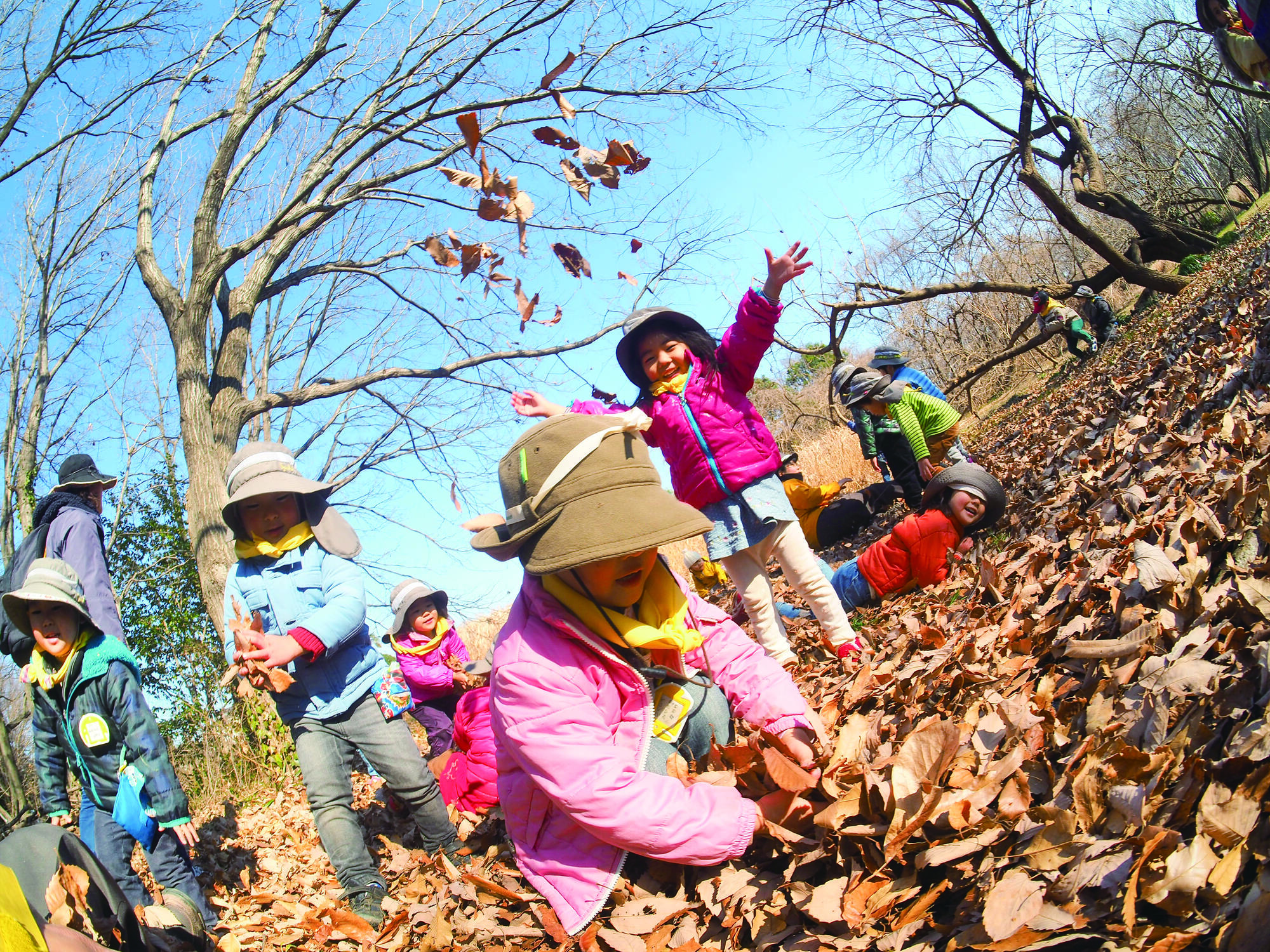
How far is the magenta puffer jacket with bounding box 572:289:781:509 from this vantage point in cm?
358

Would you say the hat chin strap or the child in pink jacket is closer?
the hat chin strap

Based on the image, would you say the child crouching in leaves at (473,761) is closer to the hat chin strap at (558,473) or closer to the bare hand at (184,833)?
the bare hand at (184,833)

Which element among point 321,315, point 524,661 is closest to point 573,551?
point 524,661

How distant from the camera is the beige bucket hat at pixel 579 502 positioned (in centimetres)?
196

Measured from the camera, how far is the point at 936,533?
14.6ft

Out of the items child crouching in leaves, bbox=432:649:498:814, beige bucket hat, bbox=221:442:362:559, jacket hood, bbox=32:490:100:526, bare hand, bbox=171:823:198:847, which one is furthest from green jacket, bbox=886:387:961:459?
jacket hood, bbox=32:490:100:526

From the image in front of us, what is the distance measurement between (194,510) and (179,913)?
4949 mm

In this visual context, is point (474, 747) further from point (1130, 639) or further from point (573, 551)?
point (1130, 639)

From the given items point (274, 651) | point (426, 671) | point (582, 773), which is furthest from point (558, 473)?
point (426, 671)

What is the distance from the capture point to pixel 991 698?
7.03 feet

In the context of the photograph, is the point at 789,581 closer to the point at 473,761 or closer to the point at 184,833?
the point at 473,761

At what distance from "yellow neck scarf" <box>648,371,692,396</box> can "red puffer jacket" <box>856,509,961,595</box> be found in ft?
5.39

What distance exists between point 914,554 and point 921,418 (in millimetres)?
2774

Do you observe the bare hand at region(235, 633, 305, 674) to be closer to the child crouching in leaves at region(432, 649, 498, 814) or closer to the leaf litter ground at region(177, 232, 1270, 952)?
the child crouching in leaves at region(432, 649, 498, 814)
